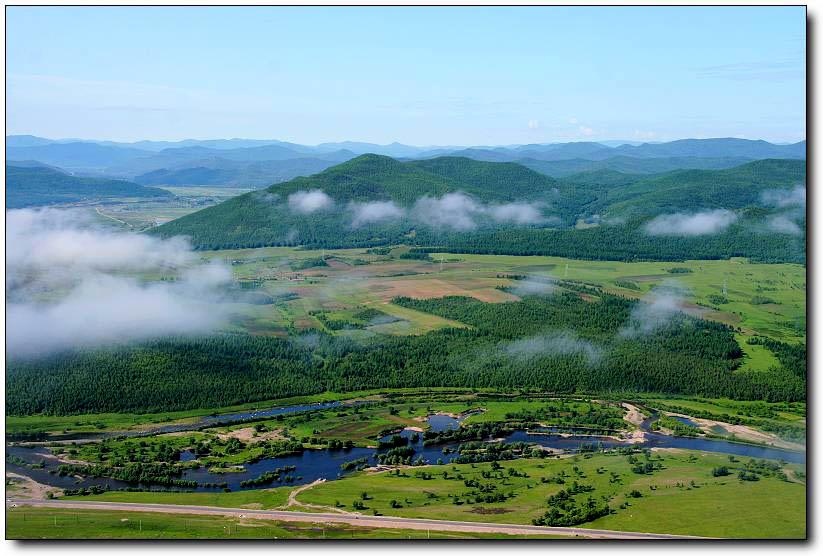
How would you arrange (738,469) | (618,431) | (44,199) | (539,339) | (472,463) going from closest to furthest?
1. (738,469)
2. (472,463)
3. (618,431)
4. (539,339)
5. (44,199)

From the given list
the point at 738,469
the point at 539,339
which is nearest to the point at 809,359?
the point at 738,469

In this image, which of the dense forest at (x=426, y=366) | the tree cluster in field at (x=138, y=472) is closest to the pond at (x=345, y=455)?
the tree cluster in field at (x=138, y=472)

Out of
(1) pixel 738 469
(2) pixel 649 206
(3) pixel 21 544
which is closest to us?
(3) pixel 21 544

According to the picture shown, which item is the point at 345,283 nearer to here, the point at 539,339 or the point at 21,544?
the point at 539,339

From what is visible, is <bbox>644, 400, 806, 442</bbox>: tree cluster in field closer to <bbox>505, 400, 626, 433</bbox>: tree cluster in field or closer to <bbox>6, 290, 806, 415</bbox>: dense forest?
<bbox>6, 290, 806, 415</bbox>: dense forest

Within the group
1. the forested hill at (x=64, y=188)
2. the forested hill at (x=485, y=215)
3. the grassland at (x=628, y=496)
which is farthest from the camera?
the forested hill at (x=485, y=215)

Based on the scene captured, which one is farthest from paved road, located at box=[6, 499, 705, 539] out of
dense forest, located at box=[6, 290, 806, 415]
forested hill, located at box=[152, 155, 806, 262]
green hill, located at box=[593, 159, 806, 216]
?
green hill, located at box=[593, 159, 806, 216]

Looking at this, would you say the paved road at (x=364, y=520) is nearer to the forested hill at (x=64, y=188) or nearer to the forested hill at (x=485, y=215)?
the forested hill at (x=64, y=188)
